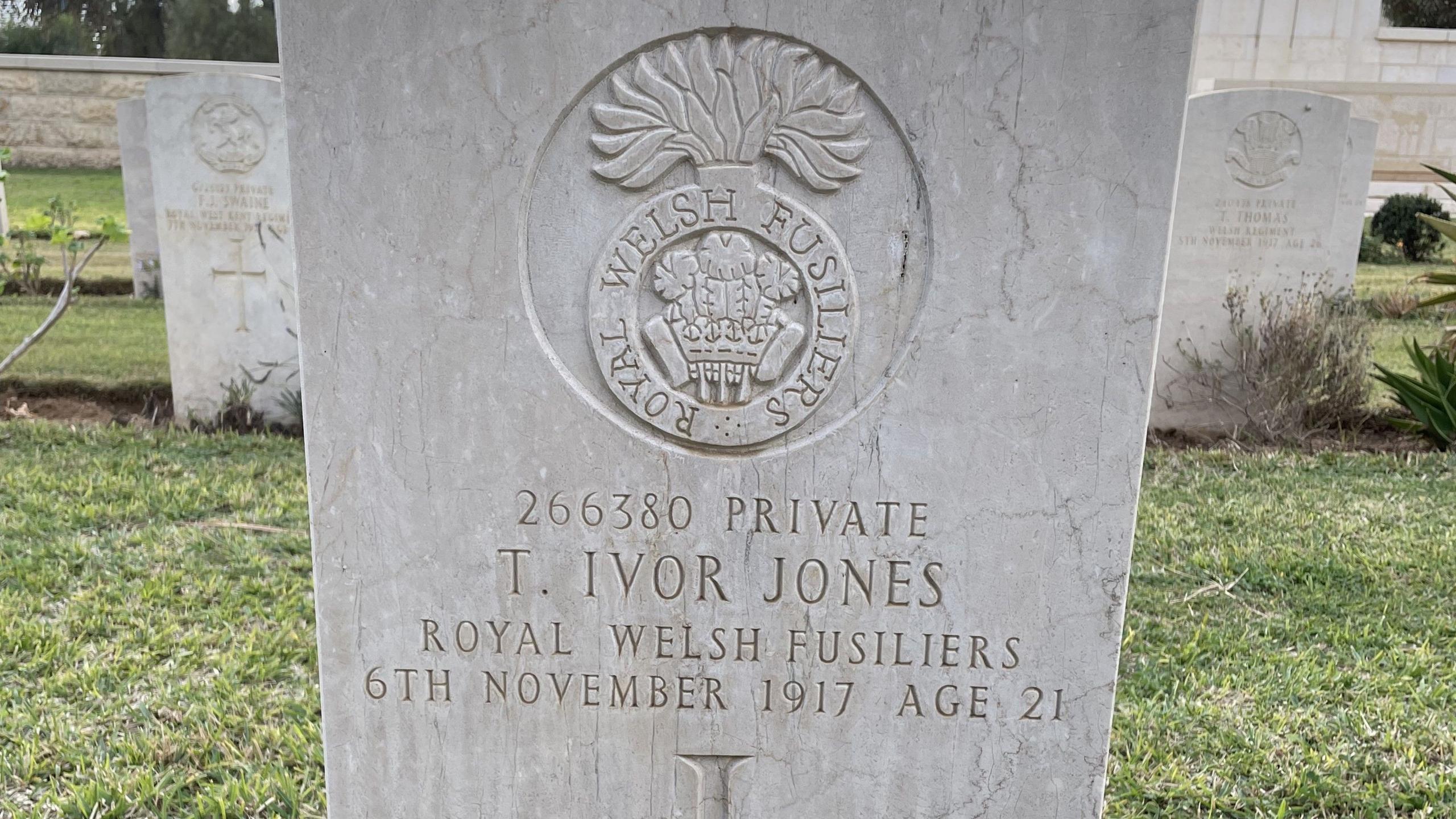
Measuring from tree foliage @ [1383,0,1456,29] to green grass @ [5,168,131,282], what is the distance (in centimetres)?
2703

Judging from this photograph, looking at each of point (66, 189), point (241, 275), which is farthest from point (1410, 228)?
point (66, 189)

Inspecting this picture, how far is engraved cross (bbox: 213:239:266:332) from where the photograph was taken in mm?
6059

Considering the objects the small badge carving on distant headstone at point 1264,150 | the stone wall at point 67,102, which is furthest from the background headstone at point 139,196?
the small badge carving on distant headstone at point 1264,150

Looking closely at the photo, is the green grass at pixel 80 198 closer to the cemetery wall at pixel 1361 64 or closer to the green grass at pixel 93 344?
the green grass at pixel 93 344

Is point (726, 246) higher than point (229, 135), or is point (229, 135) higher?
point (229, 135)

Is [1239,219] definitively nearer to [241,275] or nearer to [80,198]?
[241,275]

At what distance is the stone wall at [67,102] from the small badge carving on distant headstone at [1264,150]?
12265mm

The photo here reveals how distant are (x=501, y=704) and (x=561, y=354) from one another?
0.73m

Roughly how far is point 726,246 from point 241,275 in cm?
518

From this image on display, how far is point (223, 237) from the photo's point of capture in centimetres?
604

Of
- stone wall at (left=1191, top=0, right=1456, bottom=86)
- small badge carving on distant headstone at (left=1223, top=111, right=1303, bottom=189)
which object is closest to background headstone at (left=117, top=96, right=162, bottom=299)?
small badge carving on distant headstone at (left=1223, top=111, right=1303, bottom=189)

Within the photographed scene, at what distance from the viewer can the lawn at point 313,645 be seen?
8.88ft

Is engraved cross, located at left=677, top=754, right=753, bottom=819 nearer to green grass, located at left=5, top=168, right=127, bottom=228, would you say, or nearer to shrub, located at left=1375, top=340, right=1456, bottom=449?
shrub, located at left=1375, top=340, right=1456, bottom=449

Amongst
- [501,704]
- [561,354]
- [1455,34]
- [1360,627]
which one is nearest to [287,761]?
[501,704]
